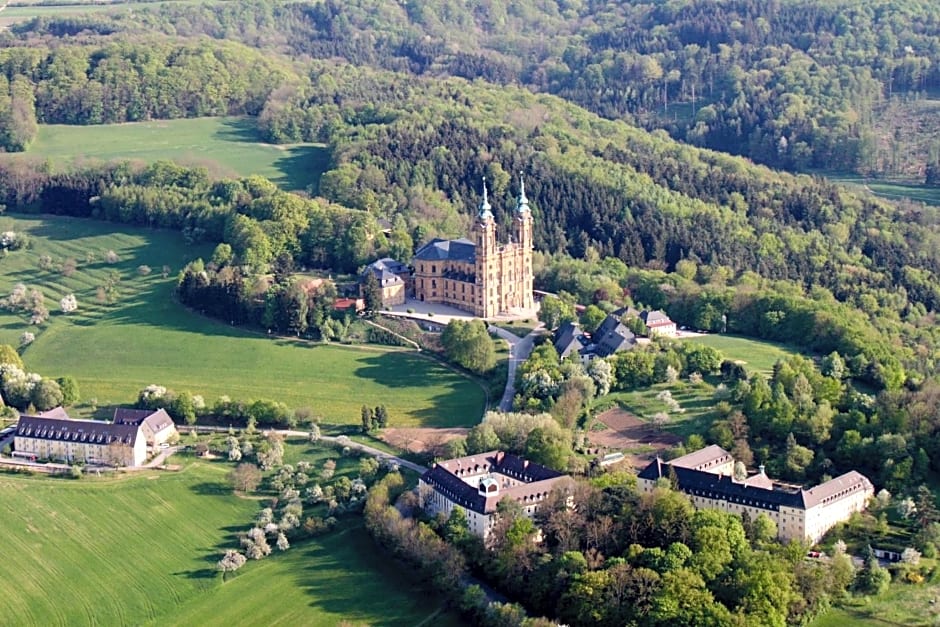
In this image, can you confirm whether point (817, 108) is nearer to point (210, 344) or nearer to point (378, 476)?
point (210, 344)

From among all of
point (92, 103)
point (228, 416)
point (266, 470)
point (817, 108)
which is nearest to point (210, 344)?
point (228, 416)

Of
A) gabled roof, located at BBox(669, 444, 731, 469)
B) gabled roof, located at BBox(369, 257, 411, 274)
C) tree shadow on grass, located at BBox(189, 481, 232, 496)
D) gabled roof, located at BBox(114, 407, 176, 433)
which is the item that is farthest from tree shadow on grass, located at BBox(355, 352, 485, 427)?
gabled roof, located at BBox(669, 444, 731, 469)

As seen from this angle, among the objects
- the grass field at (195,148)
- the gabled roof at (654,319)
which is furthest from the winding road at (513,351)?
the grass field at (195,148)

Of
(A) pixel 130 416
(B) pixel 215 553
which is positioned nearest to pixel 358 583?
(B) pixel 215 553

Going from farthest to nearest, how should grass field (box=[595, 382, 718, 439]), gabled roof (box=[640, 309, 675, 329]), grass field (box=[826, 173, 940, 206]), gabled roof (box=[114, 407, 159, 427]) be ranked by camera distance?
grass field (box=[826, 173, 940, 206])
gabled roof (box=[640, 309, 675, 329])
gabled roof (box=[114, 407, 159, 427])
grass field (box=[595, 382, 718, 439])

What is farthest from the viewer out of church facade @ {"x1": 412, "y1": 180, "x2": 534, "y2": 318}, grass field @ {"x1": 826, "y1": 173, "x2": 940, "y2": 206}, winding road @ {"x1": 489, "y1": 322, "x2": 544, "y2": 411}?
grass field @ {"x1": 826, "y1": 173, "x2": 940, "y2": 206}

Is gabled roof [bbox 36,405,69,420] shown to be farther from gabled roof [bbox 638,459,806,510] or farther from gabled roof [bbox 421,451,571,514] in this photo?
gabled roof [bbox 638,459,806,510]
